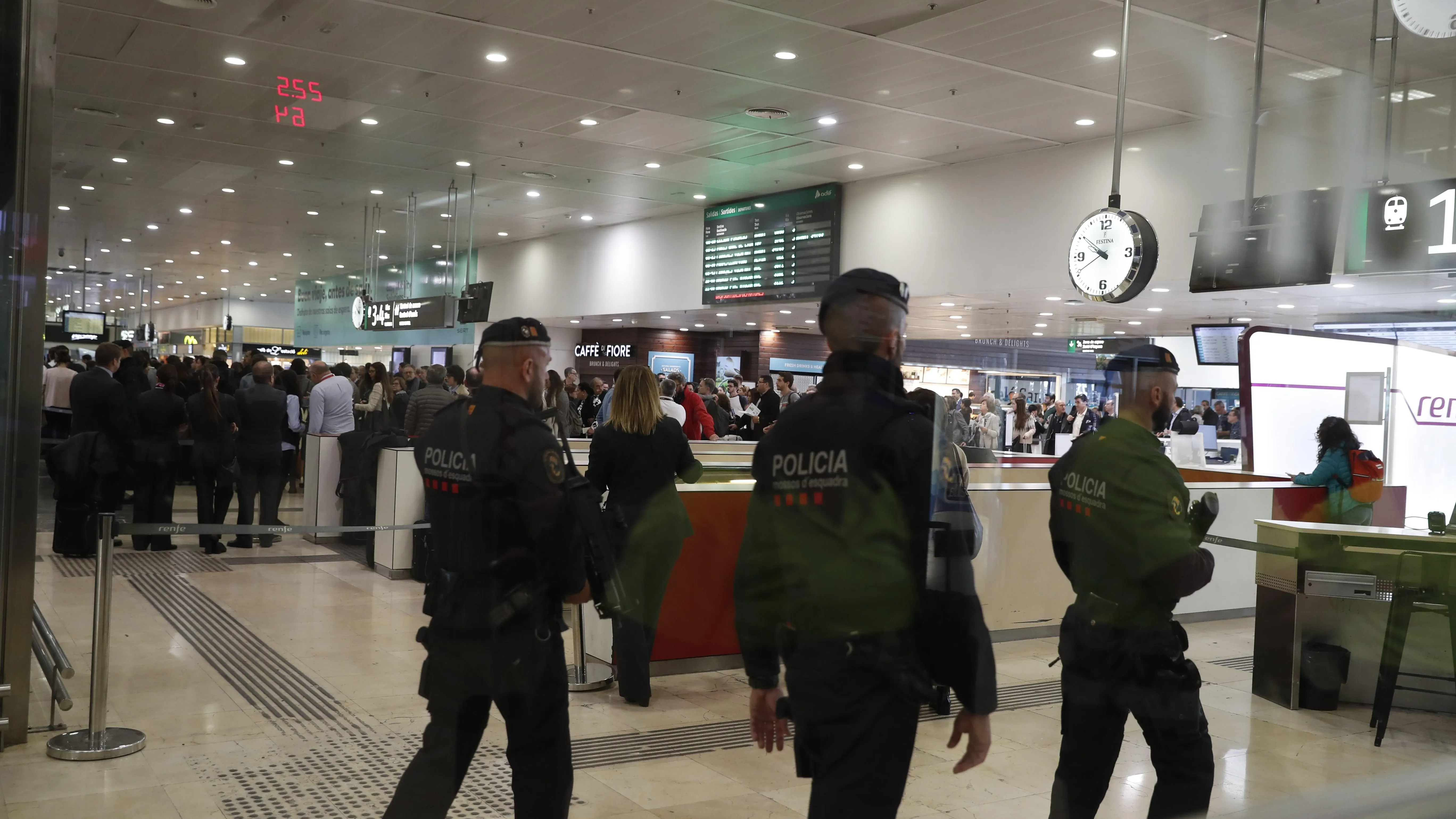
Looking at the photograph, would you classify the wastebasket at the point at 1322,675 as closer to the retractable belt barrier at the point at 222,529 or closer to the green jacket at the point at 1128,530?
the green jacket at the point at 1128,530

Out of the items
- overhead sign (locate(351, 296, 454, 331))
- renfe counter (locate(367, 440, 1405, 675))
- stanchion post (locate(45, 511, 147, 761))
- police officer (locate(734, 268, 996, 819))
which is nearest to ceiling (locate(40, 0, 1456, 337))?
police officer (locate(734, 268, 996, 819))

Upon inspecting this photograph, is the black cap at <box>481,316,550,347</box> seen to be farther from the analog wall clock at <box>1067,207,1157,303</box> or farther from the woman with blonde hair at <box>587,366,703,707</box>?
the analog wall clock at <box>1067,207,1157,303</box>

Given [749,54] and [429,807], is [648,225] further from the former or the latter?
[429,807]

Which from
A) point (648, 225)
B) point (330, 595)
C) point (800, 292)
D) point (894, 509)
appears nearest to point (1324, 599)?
point (894, 509)

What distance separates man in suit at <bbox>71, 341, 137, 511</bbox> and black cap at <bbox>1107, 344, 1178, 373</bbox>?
681cm

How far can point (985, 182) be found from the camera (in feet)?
33.7

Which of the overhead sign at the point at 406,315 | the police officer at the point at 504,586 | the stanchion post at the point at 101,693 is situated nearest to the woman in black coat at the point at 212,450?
the stanchion post at the point at 101,693

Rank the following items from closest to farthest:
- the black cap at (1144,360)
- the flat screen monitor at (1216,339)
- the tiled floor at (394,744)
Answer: the black cap at (1144,360) → the tiled floor at (394,744) → the flat screen monitor at (1216,339)

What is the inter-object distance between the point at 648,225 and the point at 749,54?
7268 mm

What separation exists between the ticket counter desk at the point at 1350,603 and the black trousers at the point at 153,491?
745cm

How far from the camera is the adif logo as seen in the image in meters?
1.82

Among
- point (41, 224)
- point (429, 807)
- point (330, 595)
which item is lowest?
point (330, 595)

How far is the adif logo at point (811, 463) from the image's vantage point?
1821 mm

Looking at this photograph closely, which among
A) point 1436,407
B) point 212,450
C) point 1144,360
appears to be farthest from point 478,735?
point 1436,407
